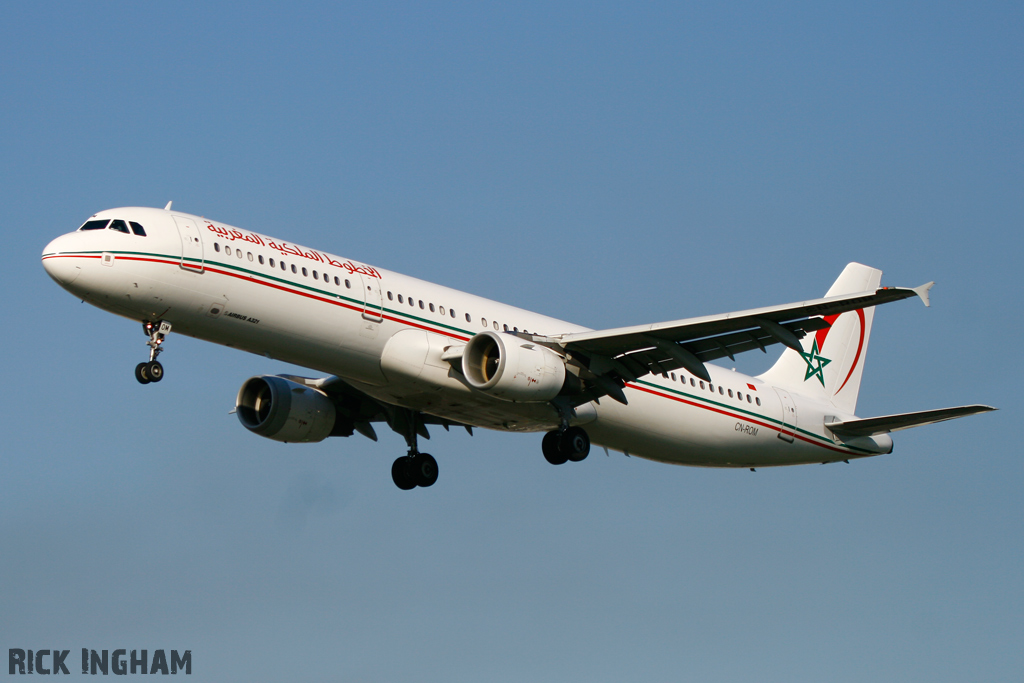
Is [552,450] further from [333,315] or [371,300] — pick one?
[333,315]

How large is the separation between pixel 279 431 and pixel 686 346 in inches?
448

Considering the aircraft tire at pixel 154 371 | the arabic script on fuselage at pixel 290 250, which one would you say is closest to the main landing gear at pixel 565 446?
the arabic script on fuselage at pixel 290 250

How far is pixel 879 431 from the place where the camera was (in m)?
37.1

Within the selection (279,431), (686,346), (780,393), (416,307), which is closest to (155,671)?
(279,431)

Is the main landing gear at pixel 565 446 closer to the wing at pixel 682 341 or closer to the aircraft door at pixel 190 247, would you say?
the wing at pixel 682 341

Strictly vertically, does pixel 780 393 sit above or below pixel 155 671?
above

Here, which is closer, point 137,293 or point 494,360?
point 137,293

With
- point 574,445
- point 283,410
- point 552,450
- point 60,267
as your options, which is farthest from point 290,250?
point 574,445

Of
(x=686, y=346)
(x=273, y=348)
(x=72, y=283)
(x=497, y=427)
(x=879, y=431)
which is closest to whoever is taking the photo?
(x=72, y=283)

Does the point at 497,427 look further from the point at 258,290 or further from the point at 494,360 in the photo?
the point at 258,290

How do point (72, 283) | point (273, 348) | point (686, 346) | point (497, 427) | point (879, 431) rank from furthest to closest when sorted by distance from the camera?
point (879, 431)
point (497, 427)
point (686, 346)
point (273, 348)
point (72, 283)

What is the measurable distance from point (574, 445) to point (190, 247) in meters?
10.9

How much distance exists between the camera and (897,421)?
35062 mm

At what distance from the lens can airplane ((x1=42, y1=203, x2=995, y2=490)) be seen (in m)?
27.2
